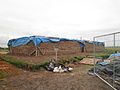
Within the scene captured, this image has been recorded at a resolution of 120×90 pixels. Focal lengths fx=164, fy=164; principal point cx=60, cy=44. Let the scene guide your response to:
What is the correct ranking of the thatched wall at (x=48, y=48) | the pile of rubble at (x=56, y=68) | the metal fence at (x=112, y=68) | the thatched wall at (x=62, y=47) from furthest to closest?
the thatched wall at (x=62, y=47) → the thatched wall at (x=48, y=48) → the pile of rubble at (x=56, y=68) → the metal fence at (x=112, y=68)

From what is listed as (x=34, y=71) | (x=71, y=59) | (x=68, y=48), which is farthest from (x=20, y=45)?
(x=34, y=71)

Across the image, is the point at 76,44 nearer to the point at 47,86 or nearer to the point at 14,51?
the point at 14,51

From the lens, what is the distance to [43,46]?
1941 centimetres

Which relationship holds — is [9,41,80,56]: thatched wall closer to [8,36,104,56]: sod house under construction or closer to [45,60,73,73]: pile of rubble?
[8,36,104,56]: sod house under construction

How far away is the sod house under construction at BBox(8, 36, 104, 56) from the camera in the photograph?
18938 mm

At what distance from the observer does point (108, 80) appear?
8.17 meters

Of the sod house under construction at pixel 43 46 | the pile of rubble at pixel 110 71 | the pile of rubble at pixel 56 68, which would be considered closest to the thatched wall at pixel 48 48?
the sod house under construction at pixel 43 46

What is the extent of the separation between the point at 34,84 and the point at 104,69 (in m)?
3.92

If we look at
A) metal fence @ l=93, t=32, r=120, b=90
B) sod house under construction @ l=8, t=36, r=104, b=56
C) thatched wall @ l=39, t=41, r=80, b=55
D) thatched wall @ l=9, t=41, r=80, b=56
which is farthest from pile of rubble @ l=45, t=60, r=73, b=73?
thatched wall @ l=39, t=41, r=80, b=55

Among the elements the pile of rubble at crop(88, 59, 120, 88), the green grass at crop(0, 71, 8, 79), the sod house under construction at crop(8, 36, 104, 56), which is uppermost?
the sod house under construction at crop(8, 36, 104, 56)

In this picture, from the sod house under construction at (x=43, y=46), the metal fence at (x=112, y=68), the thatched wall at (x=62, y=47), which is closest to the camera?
the metal fence at (x=112, y=68)

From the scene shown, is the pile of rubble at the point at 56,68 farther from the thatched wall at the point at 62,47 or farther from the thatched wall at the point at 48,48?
the thatched wall at the point at 62,47

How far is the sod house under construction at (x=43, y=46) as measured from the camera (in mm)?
18938

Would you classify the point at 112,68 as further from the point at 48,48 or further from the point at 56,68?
the point at 48,48
